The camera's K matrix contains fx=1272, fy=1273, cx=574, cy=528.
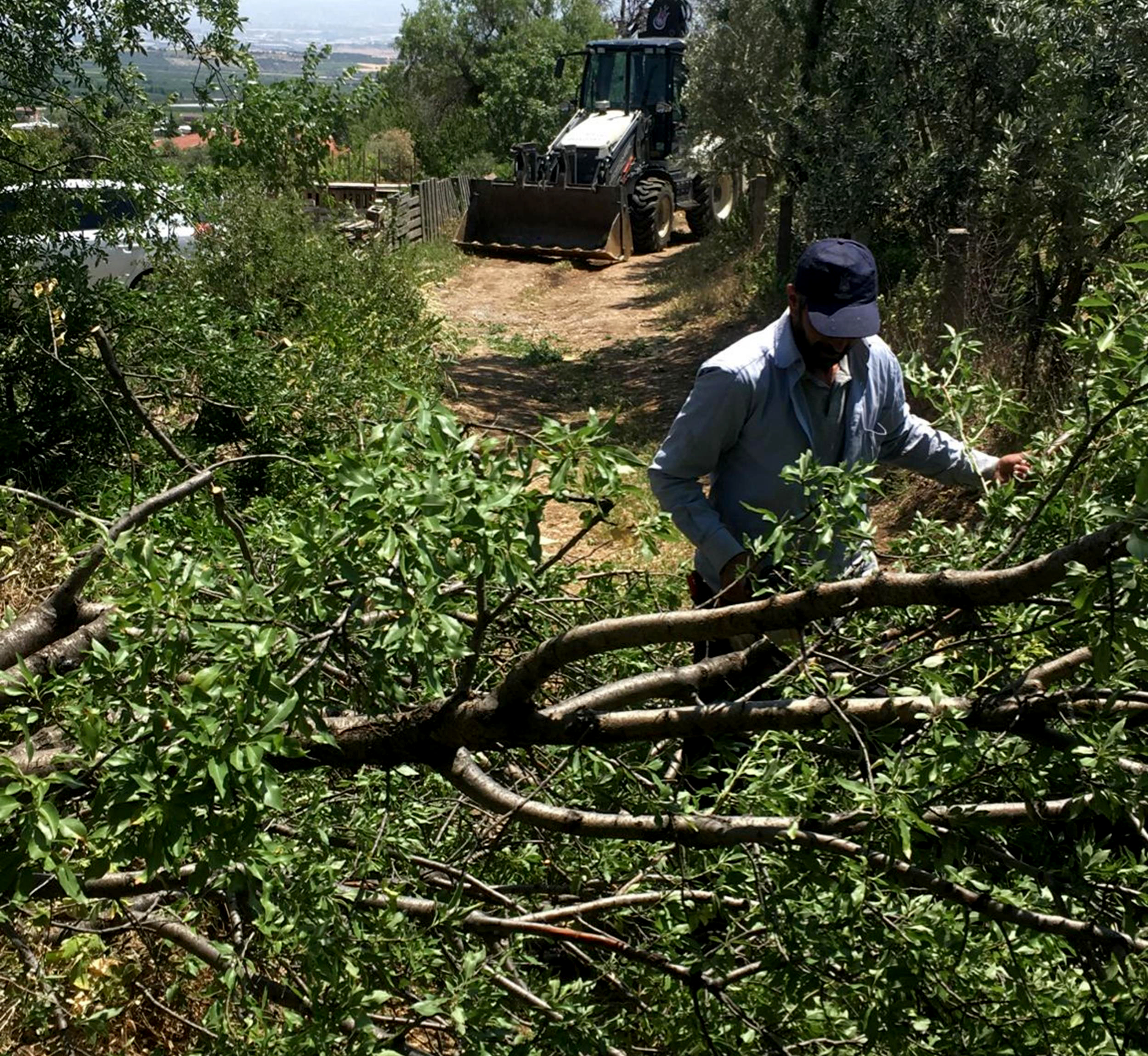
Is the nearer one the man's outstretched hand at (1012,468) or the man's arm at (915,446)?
the man's outstretched hand at (1012,468)

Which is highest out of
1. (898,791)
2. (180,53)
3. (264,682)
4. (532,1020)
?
(180,53)

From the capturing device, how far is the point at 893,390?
3.59 metres

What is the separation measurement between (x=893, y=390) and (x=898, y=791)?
1877 millimetres

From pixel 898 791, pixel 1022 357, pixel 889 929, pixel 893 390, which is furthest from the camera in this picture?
pixel 1022 357

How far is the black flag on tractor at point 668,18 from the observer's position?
75.3ft

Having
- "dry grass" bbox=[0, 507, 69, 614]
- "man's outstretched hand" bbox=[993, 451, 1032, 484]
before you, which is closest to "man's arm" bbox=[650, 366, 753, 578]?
"man's outstretched hand" bbox=[993, 451, 1032, 484]

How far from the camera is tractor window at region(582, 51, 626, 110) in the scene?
21.8m

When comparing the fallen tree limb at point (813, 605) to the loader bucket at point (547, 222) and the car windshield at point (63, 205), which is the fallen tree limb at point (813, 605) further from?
the loader bucket at point (547, 222)

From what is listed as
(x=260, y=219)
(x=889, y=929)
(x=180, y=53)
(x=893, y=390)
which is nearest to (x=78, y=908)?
(x=889, y=929)

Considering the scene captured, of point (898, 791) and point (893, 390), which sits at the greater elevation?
point (893, 390)

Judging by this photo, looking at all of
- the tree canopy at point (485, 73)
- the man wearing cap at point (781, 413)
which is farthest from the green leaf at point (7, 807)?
the tree canopy at point (485, 73)

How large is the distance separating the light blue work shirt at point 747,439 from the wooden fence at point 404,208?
10707 mm

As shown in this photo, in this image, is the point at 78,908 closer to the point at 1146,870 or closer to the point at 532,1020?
the point at 532,1020

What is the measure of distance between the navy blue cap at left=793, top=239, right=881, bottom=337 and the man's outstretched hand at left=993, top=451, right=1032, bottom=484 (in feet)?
1.54
